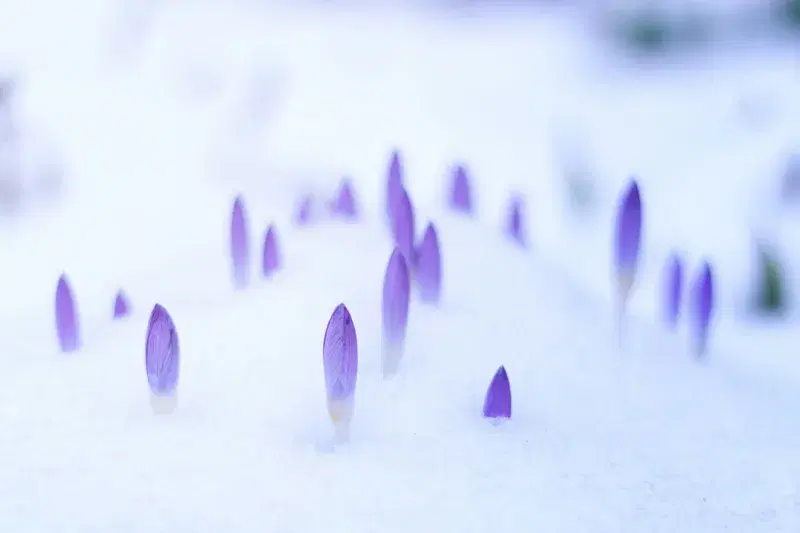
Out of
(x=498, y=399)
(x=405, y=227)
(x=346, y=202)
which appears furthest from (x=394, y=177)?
(x=498, y=399)

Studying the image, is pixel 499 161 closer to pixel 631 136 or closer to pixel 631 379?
pixel 631 136

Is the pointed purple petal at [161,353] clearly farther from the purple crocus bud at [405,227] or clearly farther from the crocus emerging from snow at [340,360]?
the purple crocus bud at [405,227]

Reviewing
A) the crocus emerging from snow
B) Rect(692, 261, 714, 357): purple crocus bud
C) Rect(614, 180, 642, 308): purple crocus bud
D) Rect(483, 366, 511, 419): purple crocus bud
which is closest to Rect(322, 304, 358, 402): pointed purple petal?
the crocus emerging from snow

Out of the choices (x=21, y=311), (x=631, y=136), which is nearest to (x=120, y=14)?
(x=631, y=136)

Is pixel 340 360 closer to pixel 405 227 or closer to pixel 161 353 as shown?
pixel 161 353

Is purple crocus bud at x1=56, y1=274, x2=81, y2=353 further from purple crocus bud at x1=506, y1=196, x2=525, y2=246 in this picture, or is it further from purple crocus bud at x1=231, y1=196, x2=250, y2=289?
purple crocus bud at x1=506, y1=196, x2=525, y2=246

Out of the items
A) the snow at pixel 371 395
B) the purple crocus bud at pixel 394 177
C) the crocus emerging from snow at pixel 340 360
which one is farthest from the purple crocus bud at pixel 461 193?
the crocus emerging from snow at pixel 340 360
